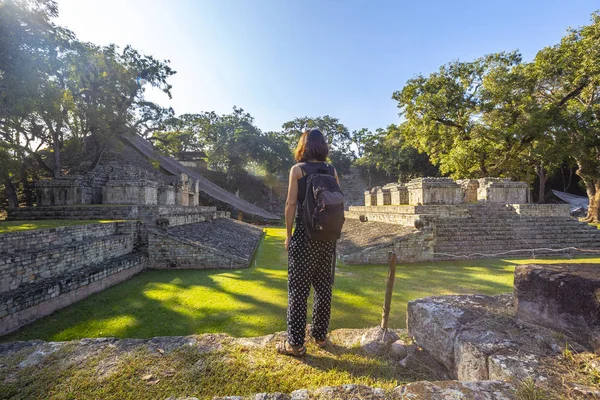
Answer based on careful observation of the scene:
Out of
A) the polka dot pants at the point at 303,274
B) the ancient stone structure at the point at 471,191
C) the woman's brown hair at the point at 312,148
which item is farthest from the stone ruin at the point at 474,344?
the ancient stone structure at the point at 471,191

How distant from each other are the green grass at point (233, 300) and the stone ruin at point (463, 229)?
680 mm

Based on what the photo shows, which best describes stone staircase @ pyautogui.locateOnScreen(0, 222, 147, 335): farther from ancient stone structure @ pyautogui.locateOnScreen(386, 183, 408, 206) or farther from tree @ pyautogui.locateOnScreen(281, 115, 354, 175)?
tree @ pyautogui.locateOnScreen(281, 115, 354, 175)

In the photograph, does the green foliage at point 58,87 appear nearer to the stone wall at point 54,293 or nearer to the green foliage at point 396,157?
the stone wall at point 54,293

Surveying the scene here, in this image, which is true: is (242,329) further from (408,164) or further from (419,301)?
(408,164)

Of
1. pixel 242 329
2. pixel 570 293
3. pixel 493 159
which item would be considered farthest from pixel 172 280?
pixel 493 159

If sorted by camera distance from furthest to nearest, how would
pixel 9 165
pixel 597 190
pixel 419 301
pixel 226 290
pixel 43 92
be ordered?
pixel 597 190 < pixel 9 165 < pixel 43 92 < pixel 226 290 < pixel 419 301

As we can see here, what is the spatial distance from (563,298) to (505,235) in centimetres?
852

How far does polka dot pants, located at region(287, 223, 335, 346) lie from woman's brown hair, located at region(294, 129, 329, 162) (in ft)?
1.91

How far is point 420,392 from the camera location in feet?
4.36

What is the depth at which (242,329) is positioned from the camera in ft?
10.9

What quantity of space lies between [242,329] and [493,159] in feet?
57.1

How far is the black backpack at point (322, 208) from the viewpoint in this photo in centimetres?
191

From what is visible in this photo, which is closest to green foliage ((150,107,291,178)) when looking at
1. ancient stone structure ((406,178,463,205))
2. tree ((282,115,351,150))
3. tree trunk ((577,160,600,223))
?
tree ((282,115,351,150))

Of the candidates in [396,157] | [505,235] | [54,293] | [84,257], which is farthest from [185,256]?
[396,157]
